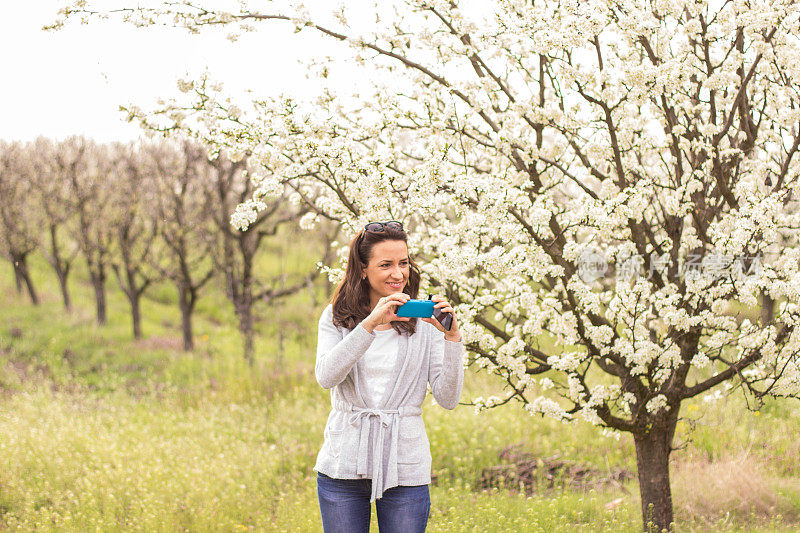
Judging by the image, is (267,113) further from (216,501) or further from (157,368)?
(157,368)

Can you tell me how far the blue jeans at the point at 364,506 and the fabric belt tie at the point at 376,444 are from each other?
0.07 metres

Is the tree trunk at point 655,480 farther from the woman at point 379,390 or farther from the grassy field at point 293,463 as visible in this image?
the woman at point 379,390

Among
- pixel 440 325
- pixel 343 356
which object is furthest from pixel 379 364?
pixel 440 325

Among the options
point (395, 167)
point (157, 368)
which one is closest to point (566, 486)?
point (395, 167)

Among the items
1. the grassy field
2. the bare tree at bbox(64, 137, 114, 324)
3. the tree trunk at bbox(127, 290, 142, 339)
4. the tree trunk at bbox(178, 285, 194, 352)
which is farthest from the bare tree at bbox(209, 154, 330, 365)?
the bare tree at bbox(64, 137, 114, 324)

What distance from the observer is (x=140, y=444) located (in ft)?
25.5

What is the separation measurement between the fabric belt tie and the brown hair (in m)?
0.37

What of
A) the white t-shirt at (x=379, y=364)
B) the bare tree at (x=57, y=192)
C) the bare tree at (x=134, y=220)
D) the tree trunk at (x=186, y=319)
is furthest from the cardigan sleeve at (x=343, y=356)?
the bare tree at (x=57, y=192)

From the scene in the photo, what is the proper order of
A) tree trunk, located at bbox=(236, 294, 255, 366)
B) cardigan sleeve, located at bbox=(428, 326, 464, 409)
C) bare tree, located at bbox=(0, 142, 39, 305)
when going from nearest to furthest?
cardigan sleeve, located at bbox=(428, 326, 464, 409)
tree trunk, located at bbox=(236, 294, 255, 366)
bare tree, located at bbox=(0, 142, 39, 305)

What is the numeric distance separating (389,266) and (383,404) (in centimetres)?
59

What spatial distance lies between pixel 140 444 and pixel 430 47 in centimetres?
564

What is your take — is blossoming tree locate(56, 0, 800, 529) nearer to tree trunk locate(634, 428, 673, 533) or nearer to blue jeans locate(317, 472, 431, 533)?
tree trunk locate(634, 428, 673, 533)

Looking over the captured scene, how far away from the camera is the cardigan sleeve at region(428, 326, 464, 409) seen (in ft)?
9.45

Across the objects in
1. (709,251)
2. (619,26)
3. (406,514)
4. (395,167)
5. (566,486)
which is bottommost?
(566,486)
